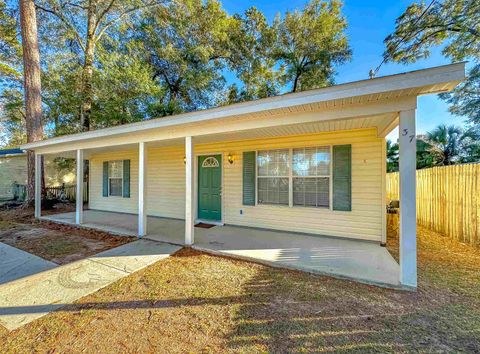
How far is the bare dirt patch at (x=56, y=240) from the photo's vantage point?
4.19 m

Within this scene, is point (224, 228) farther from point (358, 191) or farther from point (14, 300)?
point (14, 300)

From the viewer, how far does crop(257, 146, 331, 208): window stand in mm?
5027

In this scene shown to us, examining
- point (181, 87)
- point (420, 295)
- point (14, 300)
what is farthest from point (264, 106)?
point (181, 87)

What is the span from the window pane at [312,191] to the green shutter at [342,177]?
0.20 metres

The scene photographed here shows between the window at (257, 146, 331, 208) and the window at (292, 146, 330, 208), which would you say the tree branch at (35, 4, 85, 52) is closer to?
the window at (257, 146, 331, 208)

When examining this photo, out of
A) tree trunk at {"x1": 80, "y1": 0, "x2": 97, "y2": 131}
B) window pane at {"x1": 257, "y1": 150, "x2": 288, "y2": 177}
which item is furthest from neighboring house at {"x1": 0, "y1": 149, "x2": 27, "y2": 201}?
window pane at {"x1": 257, "y1": 150, "x2": 288, "y2": 177}

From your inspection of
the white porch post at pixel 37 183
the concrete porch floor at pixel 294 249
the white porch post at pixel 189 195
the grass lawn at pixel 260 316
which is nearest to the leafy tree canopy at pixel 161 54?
the white porch post at pixel 37 183

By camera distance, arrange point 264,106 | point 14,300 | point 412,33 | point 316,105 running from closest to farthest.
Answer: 1. point 14,300
2. point 316,105
3. point 264,106
4. point 412,33

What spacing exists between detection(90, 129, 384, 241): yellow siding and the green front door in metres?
0.20

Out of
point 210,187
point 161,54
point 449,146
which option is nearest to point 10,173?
point 161,54

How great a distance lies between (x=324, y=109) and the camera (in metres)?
3.32

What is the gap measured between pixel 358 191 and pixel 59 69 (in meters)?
14.1

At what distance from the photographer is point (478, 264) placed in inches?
140

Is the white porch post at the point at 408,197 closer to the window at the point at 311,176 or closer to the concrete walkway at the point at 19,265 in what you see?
the window at the point at 311,176
